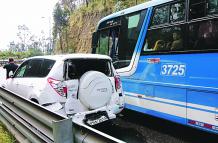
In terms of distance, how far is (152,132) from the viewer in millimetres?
7934

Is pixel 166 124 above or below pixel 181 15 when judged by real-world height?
below

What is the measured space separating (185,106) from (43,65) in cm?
332

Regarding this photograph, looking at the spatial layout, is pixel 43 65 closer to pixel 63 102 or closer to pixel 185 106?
pixel 63 102

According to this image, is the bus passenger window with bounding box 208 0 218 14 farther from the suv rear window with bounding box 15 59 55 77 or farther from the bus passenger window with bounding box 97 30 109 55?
the bus passenger window with bounding box 97 30 109 55

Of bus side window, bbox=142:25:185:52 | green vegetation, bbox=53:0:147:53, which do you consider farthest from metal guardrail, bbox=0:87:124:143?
green vegetation, bbox=53:0:147:53

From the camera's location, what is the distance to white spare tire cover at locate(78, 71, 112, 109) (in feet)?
22.3

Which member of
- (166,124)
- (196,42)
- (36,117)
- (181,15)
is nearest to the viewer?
(36,117)

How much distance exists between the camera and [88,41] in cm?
5453

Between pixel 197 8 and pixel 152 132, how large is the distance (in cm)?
308

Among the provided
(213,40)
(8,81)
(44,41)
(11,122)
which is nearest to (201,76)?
(213,40)

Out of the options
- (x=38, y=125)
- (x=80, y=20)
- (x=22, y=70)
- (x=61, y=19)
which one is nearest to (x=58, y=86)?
(x=38, y=125)

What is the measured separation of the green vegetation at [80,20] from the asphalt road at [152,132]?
2948cm

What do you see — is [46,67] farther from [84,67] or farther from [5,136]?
[5,136]

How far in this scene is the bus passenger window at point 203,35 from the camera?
6492 millimetres
